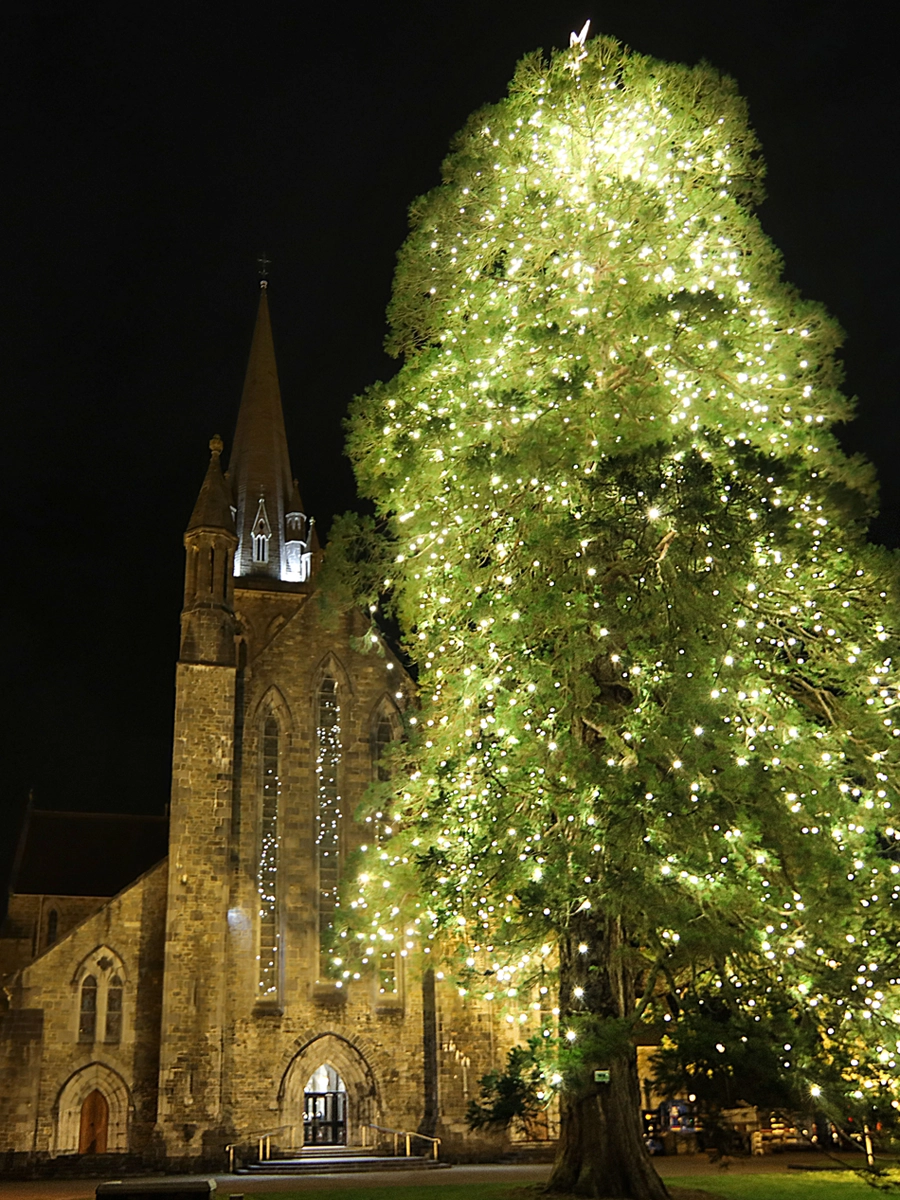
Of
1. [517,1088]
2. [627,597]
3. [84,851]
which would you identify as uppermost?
[84,851]

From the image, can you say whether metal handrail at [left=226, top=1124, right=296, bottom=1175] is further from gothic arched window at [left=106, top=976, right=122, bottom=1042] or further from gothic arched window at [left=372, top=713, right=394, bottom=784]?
gothic arched window at [left=372, top=713, right=394, bottom=784]

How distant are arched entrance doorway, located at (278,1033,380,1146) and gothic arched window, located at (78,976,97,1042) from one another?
422 cm

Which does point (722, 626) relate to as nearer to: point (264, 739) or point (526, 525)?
point (526, 525)

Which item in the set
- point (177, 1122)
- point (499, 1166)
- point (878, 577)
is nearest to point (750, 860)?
point (878, 577)

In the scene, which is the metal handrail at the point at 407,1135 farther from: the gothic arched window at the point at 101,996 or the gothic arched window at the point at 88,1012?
the gothic arched window at the point at 88,1012

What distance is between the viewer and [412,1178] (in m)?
18.6

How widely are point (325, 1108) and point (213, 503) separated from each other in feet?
47.2

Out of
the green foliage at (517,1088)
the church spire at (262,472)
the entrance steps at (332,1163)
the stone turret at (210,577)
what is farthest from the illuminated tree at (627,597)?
the church spire at (262,472)

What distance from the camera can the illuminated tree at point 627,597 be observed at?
439 inches

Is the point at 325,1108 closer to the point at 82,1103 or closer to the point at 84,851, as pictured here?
the point at 82,1103

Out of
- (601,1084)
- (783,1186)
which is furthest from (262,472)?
(601,1084)

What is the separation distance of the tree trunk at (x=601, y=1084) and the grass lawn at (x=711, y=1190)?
2.23 ft

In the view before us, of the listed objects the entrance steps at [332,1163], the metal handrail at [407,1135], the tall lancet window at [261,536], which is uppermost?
the tall lancet window at [261,536]

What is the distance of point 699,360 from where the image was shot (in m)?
13.0
